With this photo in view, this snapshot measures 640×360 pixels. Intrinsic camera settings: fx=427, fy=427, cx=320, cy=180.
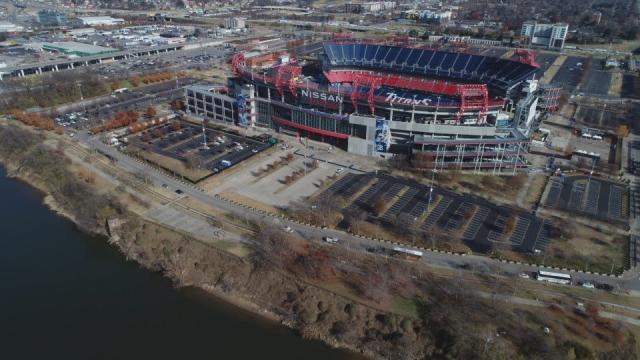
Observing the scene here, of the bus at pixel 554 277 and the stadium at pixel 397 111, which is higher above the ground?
the stadium at pixel 397 111

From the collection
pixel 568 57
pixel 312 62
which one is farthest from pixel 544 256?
pixel 568 57

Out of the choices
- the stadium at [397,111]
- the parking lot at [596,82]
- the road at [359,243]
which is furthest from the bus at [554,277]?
the parking lot at [596,82]

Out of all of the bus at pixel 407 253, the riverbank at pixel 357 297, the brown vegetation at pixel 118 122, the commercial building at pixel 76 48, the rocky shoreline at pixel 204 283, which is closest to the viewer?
the riverbank at pixel 357 297

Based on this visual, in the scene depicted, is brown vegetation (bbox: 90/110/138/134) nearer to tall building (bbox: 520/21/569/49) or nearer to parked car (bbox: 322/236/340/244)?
parked car (bbox: 322/236/340/244)

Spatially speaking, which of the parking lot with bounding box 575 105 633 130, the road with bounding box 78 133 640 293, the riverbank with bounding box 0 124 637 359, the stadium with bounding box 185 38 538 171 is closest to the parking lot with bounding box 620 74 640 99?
the parking lot with bounding box 575 105 633 130

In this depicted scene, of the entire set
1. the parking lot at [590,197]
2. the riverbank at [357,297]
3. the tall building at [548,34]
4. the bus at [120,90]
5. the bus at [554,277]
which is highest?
the tall building at [548,34]

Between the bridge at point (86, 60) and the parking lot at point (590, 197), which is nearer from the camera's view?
the parking lot at point (590, 197)


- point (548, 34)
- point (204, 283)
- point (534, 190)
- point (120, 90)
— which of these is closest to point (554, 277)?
point (534, 190)

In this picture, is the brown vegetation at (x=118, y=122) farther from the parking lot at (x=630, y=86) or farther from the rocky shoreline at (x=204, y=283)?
the parking lot at (x=630, y=86)
